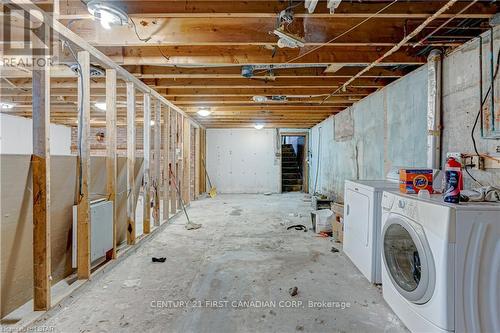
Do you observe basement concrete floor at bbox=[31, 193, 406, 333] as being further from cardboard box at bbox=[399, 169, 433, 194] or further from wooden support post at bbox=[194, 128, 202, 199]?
wooden support post at bbox=[194, 128, 202, 199]

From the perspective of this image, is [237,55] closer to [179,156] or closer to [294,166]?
[179,156]

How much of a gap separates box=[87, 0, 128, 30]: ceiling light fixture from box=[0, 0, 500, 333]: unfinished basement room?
0.01 metres

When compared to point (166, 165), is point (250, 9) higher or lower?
higher

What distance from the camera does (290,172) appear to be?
401 inches

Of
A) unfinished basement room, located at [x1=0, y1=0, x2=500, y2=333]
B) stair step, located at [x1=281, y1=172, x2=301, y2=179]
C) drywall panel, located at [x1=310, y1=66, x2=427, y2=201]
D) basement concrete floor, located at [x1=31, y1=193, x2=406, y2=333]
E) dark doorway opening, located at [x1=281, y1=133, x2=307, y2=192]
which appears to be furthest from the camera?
stair step, located at [x1=281, y1=172, x2=301, y2=179]

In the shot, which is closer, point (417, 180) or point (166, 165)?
point (417, 180)

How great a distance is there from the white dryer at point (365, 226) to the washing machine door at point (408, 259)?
0.29 m

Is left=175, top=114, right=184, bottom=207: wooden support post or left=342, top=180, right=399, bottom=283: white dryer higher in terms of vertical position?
left=175, top=114, right=184, bottom=207: wooden support post

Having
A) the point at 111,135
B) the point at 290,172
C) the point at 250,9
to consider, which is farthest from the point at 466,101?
the point at 290,172

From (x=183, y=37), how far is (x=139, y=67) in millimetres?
1185

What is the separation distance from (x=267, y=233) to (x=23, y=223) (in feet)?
9.35

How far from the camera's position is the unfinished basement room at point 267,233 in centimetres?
166

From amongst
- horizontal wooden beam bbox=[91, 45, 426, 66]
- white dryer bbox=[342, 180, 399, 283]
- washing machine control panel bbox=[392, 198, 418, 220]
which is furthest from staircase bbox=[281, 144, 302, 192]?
washing machine control panel bbox=[392, 198, 418, 220]

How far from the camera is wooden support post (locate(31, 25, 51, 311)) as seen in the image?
5.95 ft
